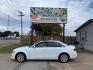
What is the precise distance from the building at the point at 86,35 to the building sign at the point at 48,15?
3.07 m

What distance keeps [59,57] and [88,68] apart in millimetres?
3396

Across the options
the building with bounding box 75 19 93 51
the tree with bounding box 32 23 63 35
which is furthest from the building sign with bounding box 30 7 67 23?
the tree with bounding box 32 23 63 35

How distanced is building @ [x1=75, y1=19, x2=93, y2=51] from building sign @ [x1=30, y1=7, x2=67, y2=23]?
307 centimetres

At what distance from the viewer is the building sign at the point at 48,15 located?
28906mm

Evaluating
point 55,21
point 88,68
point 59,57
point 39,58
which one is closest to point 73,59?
point 59,57

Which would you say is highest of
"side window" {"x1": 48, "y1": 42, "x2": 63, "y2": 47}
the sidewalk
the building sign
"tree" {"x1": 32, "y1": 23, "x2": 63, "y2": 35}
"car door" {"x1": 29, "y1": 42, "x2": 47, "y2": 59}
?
the building sign

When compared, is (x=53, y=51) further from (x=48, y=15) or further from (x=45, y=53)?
(x=48, y=15)

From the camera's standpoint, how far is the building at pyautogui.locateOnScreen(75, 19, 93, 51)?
27.4 metres

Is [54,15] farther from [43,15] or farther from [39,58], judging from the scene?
[39,58]

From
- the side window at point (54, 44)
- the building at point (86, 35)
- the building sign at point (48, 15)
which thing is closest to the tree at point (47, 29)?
the building at point (86, 35)

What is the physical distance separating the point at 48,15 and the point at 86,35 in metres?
5.57

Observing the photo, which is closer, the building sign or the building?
the building

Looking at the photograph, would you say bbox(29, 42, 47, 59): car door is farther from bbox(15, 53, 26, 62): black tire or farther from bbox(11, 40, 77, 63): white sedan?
bbox(15, 53, 26, 62): black tire

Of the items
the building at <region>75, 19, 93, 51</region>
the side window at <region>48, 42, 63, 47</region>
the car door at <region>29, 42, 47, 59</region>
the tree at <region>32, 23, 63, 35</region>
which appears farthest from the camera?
the tree at <region>32, 23, 63, 35</region>
